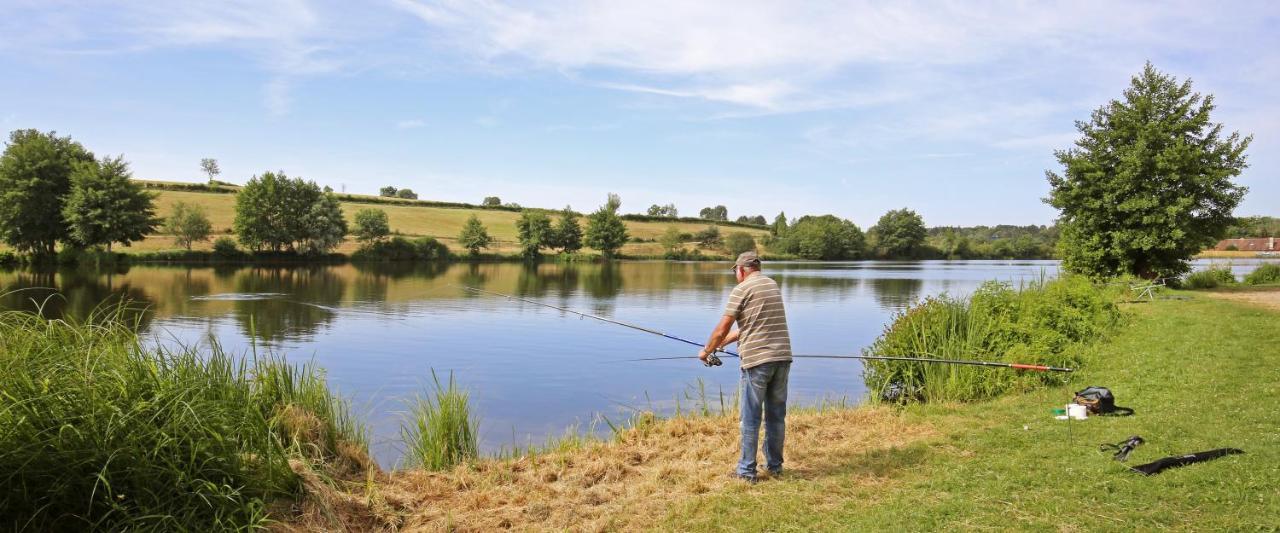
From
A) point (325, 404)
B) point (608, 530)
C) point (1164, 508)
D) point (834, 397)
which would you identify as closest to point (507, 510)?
point (608, 530)

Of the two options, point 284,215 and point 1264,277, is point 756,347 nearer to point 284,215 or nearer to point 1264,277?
point 1264,277

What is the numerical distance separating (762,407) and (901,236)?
438 ft

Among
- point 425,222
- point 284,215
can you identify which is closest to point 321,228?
point 284,215

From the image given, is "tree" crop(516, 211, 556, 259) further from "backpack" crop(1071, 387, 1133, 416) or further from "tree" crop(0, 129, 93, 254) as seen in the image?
"backpack" crop(1071, 387, 1133, 416)

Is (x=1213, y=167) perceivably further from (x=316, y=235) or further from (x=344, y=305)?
(x=316, y=235)

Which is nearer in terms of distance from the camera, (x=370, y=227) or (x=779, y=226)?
(x=370, y=227)

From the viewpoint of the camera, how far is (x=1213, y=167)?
26.2 m

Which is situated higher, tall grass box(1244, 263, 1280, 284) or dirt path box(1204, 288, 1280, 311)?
tall grass box(1244, 263, 1280, 284)

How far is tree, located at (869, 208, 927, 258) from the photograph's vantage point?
13100 cm

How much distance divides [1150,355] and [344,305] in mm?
29436

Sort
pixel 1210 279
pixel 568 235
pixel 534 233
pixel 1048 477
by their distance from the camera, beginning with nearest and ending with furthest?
pixel 1048 477, pixel 1210 279, pixel 534 233, pixel 568 235

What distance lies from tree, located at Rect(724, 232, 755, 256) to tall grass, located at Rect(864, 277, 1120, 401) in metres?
96.9

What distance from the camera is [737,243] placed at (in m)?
116

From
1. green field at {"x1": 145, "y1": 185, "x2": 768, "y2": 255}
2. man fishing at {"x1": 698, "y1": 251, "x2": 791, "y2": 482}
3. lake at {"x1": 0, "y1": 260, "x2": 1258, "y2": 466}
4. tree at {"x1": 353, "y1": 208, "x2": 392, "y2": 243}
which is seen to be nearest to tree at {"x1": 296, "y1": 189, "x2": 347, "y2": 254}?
green field at {"x1": 145, "y1": 185, "x2": 768, "y2": 255}
